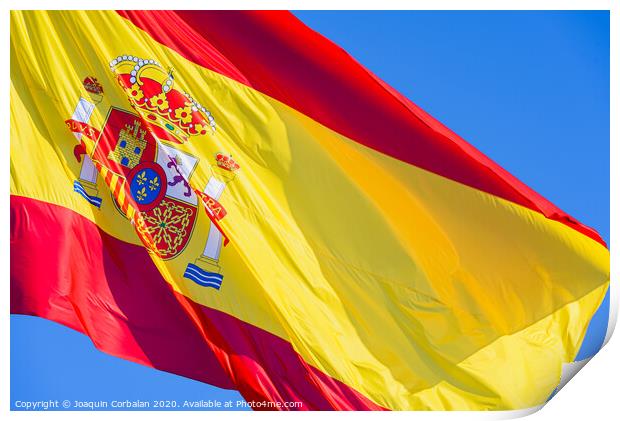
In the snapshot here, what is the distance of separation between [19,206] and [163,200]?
0.94 metres

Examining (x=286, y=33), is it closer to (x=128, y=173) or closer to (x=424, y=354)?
(x=128, y=173)

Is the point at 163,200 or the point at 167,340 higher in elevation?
the point at 163,200

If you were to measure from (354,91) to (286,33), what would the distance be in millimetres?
599

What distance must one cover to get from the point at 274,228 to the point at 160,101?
3.80 ft

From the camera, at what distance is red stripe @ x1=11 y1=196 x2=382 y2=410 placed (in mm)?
5051

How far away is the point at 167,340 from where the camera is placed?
517 cm

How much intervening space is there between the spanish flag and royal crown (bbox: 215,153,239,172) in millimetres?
11

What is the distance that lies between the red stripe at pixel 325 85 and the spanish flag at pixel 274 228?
1cm

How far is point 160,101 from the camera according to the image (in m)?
5.32

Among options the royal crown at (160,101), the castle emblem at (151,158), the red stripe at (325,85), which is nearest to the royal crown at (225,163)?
the castle emblem at (151,158)

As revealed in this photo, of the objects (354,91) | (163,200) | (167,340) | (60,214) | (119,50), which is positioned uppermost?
(354,91)

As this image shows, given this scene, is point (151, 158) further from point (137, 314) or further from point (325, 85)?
point (325, 85)

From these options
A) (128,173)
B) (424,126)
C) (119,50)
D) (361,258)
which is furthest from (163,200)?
(424,126)

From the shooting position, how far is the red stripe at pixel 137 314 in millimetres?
5051
